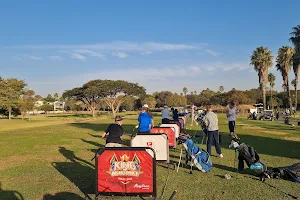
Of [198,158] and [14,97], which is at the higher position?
[14,97]

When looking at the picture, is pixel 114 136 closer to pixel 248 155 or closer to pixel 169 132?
pixel 248 155

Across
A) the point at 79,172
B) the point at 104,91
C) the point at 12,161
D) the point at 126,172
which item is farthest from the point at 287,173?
the point at 104,91

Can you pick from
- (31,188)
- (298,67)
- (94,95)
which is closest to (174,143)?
(31,188)

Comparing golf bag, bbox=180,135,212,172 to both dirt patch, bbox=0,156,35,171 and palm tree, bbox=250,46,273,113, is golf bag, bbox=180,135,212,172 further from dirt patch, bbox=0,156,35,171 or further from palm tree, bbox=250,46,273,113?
palm tree, bbox=250,46,273,113

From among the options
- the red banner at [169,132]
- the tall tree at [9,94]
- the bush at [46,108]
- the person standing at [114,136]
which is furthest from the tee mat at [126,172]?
the bush at [46,108]

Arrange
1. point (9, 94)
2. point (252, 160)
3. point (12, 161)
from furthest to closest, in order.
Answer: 1. point (9, 94)
2. point (12, 161)
3. point (252, 160)

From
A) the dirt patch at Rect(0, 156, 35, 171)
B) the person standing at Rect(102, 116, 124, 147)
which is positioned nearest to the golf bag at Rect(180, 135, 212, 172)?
the person standing at Rect(102, 116, 124, 147)

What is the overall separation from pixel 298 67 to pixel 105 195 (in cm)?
5551

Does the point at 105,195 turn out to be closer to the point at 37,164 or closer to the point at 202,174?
the point at 202,174

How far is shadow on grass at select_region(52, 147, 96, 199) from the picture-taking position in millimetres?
7304

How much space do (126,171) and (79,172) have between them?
134 inches

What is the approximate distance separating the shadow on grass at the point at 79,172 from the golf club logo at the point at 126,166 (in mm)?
1034

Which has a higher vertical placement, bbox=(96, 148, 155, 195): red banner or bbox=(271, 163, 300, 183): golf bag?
bbox=(96, 148, 155, 195): red banner

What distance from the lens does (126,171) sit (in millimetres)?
6113
